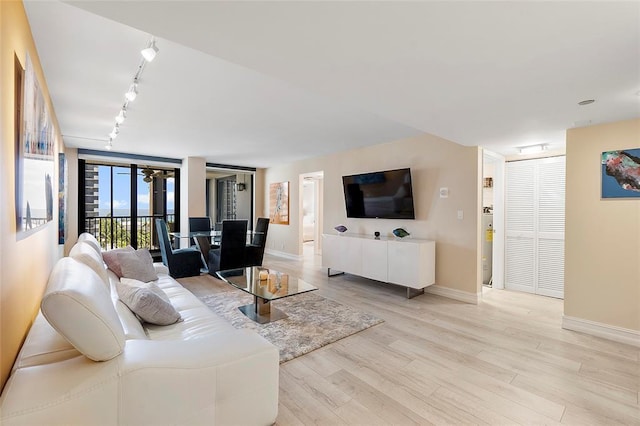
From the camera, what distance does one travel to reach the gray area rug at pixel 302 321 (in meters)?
2.74

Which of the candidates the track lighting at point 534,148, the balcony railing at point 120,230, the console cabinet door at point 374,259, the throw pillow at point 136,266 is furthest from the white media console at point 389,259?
the balcony railing at point 120,230

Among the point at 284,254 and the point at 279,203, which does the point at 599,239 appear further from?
the point at 279,203

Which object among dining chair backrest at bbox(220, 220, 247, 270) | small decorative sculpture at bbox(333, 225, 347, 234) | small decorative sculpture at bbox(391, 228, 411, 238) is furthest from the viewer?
small decorative sculpture at bbox(333, 225, 347, 234)

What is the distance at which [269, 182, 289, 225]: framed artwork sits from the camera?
7.30 m

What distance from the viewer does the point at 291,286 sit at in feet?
10.9

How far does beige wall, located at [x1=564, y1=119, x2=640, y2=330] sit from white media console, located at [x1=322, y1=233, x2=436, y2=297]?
152cm

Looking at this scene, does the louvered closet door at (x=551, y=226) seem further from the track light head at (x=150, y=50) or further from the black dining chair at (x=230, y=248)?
the track light head at (x=150, y=50)

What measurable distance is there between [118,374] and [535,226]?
5.16m

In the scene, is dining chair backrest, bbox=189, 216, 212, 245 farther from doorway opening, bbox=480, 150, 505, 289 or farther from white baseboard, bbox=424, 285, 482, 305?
doorway opening, bbox=480, 150, 505, 289

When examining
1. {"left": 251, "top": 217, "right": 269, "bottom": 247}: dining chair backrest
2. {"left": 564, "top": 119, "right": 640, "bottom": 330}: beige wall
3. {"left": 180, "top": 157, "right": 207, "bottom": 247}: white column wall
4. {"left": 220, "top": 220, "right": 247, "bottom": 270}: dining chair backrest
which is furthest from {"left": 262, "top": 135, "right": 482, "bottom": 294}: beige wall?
{"left": 180, "top": 157, "right": 207, "bottom": 247}: white column wall

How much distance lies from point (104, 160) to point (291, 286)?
530 cm

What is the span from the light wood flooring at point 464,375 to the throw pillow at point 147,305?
954 millimetres

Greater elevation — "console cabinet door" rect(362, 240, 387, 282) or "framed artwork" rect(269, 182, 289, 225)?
"framed artwork" rect(269, 182, 289, 225)

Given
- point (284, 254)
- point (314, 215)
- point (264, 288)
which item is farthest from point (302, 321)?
point (314, 215)
